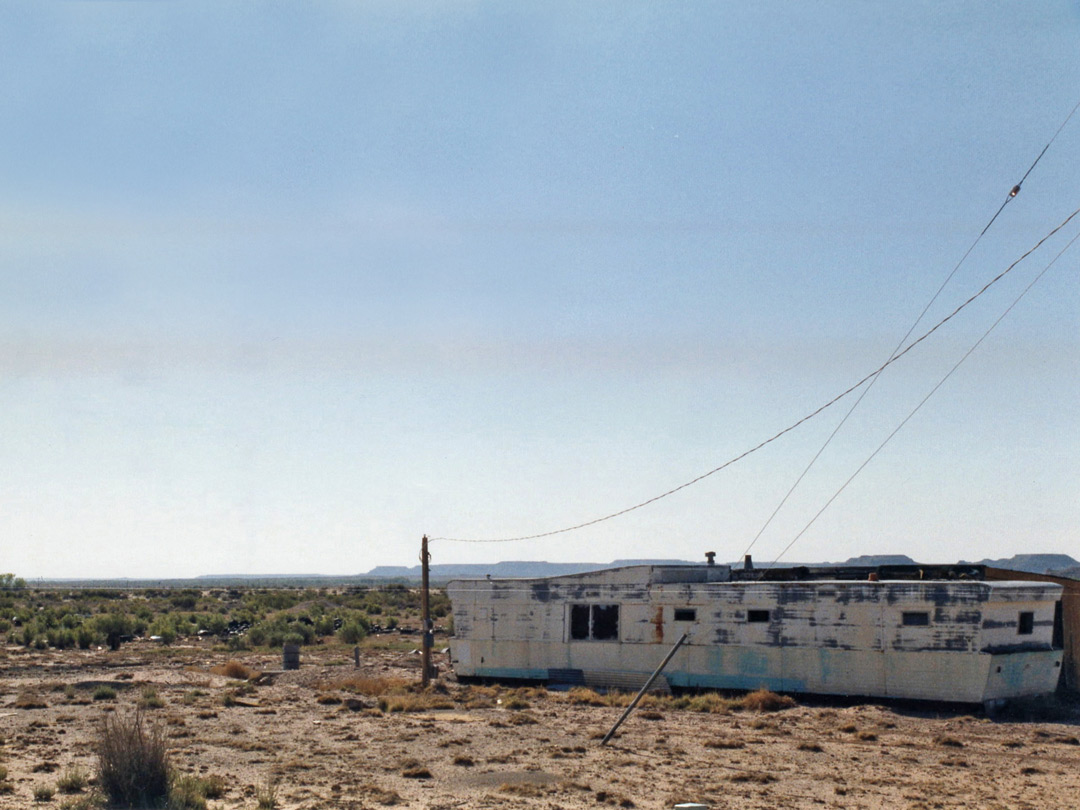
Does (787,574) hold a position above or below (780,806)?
above

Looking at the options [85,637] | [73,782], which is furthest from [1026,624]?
[85,637]

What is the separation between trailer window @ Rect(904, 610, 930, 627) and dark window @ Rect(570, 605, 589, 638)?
719 cm

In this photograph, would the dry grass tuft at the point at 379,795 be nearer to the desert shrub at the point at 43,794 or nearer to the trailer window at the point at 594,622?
the desert shrub at the point at 43,794

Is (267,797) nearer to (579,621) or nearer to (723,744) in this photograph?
(723,744)

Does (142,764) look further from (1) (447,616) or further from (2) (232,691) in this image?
(1) (447,616)

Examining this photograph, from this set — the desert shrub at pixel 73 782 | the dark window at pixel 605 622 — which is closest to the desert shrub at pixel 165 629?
the dark window at pixel 605 622

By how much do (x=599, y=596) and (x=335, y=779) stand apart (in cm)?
1090

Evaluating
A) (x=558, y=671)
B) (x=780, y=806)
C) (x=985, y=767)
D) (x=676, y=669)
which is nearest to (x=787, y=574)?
(x=676, y=669)

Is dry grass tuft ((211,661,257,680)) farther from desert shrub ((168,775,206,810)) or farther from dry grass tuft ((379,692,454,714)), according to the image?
desert shrub ((168,775,206,810))

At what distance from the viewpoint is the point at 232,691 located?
79.7 ft

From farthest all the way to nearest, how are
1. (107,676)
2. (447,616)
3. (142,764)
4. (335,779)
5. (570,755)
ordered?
1. (447,616)
2. (107,676)
3. (570,755)
4. (335,779)
5. (142,764)

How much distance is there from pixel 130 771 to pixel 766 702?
40.9ft

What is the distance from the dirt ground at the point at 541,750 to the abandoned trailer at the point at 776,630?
88 centimetres

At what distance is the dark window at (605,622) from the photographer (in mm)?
24219
